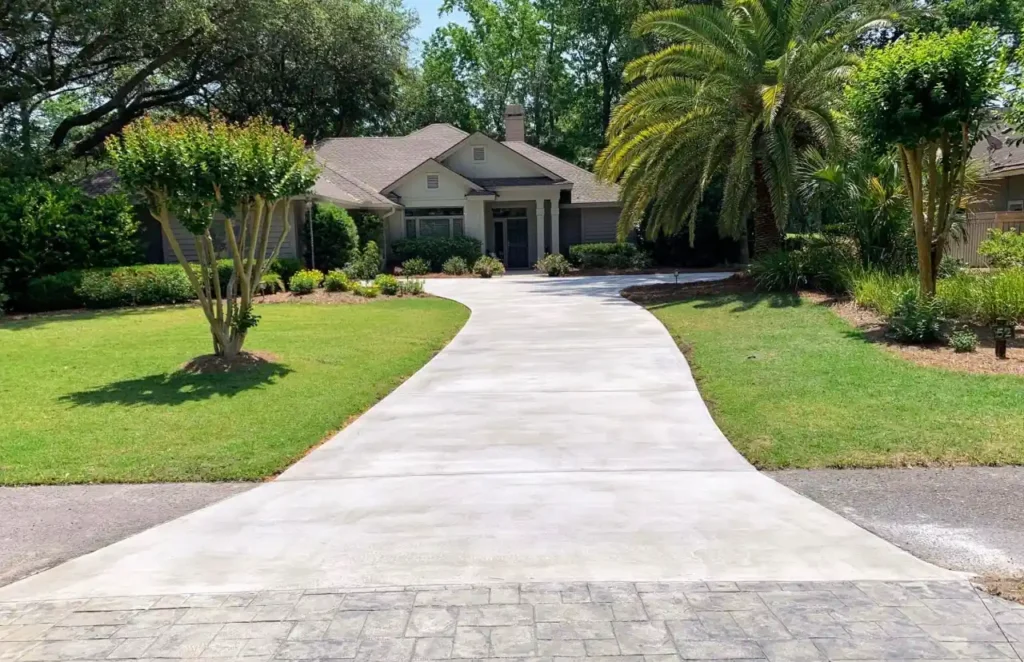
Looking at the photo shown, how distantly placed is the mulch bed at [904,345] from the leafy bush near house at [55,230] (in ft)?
47.3

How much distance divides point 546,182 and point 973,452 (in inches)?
1036

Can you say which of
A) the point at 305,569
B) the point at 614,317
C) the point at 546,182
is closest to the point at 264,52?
the point at 546,182

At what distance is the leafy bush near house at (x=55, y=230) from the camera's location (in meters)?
20.1

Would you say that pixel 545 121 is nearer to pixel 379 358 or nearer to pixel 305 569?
pixel 379 358

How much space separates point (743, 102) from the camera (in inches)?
713

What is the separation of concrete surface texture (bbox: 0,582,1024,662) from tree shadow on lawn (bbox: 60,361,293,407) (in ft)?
17.7

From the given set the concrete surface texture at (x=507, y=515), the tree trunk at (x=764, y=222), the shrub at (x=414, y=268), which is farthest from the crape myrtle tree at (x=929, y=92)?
the shrub at (x=414, y=268)

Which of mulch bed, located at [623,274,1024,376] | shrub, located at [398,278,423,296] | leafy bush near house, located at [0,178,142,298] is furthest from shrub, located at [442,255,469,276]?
leafy bush near house, located at [0,178,142,298]

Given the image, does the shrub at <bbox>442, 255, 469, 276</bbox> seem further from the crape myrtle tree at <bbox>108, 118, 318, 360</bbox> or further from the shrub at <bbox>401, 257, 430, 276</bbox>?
the crape myrtle tree at <bbox>108, 118, 318, 360</bbox>

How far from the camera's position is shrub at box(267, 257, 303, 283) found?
23013 mm

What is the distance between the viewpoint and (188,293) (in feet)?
70.0

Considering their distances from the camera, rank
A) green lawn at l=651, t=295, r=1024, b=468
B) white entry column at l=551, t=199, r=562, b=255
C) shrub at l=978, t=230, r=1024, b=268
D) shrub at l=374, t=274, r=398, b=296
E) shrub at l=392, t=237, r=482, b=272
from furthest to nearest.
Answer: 1. white entry column at l=551, t=199, r=562, b=255
2. shrub at l=392, t=237, r=482, b=272
3. shrub at l=374, t=274, r=398, b=296
4. shrub at l=978, t=230, r=1024, b=268
5. green lawn at l=651, t=295, r=1024, b=468

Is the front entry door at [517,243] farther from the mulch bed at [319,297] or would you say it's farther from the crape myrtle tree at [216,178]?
the crape myrtle tree at [216,178]

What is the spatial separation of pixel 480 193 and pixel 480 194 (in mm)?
46
